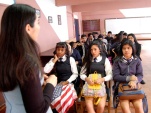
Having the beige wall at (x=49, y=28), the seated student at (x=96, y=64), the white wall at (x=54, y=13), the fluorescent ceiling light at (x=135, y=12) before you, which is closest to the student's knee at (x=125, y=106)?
the seated student at (x=96, y=64)

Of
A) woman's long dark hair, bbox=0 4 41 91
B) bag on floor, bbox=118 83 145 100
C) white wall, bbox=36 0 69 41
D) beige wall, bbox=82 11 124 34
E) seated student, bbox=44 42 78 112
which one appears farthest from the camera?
beige wall, bbox=82 11 124 34

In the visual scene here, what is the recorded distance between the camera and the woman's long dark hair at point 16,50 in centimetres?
82

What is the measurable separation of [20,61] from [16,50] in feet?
0.18

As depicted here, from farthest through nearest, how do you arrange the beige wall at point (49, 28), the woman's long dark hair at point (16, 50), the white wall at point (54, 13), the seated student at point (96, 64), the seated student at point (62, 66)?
the white wall at point (54, 13) < the beige wall at point (49, 28) < the seated student at point (62, 66) < the seated student at point (96, 64) < the woman's long dark hair at point (16, 50)

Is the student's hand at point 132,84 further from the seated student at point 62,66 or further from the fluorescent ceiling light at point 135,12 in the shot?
the fluorescent ceiling light at point 135,12

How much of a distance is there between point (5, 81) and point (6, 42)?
171 mm

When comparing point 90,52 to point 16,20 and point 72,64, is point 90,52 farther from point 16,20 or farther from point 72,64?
point 16,20

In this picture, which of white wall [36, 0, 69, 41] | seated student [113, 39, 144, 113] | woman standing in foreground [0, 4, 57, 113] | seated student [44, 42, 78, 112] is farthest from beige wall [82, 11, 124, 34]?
woman standing in foreground [0, 4, 57, 113]

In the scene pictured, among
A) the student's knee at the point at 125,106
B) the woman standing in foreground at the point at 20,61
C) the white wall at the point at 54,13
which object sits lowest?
the student's knee at the point at 125,106

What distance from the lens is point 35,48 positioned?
0.90 metres

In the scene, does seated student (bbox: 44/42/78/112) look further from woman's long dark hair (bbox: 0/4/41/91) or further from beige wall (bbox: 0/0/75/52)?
beige wall (bbox: 0/0/75/52)

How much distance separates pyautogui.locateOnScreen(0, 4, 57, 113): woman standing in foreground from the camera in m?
0.82

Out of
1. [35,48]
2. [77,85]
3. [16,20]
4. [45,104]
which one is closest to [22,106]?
[45,104]

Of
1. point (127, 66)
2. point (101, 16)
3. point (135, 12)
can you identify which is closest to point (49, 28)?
point (127, 66)
